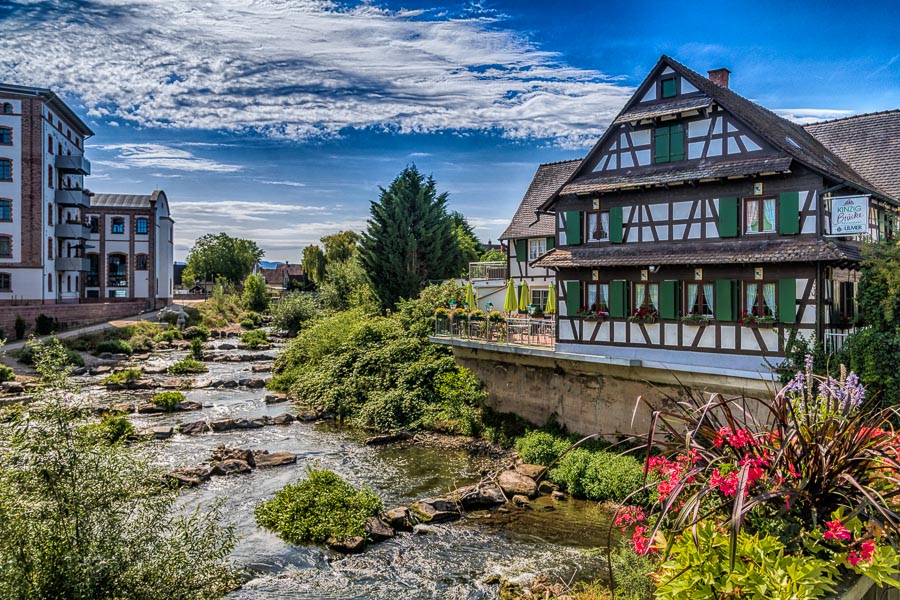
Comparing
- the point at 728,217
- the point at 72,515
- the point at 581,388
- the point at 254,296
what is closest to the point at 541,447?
the point at 581,388

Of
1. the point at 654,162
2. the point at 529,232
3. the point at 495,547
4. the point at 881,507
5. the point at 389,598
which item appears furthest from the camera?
the point at 529,232

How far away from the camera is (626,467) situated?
18109 millimetres

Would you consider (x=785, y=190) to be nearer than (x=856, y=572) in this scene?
No

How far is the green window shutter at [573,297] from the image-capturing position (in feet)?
71.5

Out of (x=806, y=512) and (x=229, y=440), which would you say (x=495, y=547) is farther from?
(x=229, y=440)

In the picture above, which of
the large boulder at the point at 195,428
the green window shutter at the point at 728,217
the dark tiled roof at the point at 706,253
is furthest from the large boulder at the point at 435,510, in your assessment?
the large boulder at the point at 195,428

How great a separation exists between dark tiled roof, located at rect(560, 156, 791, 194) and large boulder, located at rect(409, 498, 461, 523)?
36.9 ft

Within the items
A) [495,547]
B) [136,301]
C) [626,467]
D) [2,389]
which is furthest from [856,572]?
[136,301]

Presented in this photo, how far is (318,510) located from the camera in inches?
624

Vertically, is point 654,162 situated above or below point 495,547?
above

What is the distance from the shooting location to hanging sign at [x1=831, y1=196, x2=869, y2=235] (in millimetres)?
16859

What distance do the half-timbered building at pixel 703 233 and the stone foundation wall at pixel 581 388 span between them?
56 cm

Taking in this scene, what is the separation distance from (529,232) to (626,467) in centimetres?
1845

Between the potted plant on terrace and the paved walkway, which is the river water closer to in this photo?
the potted plant on terrace
